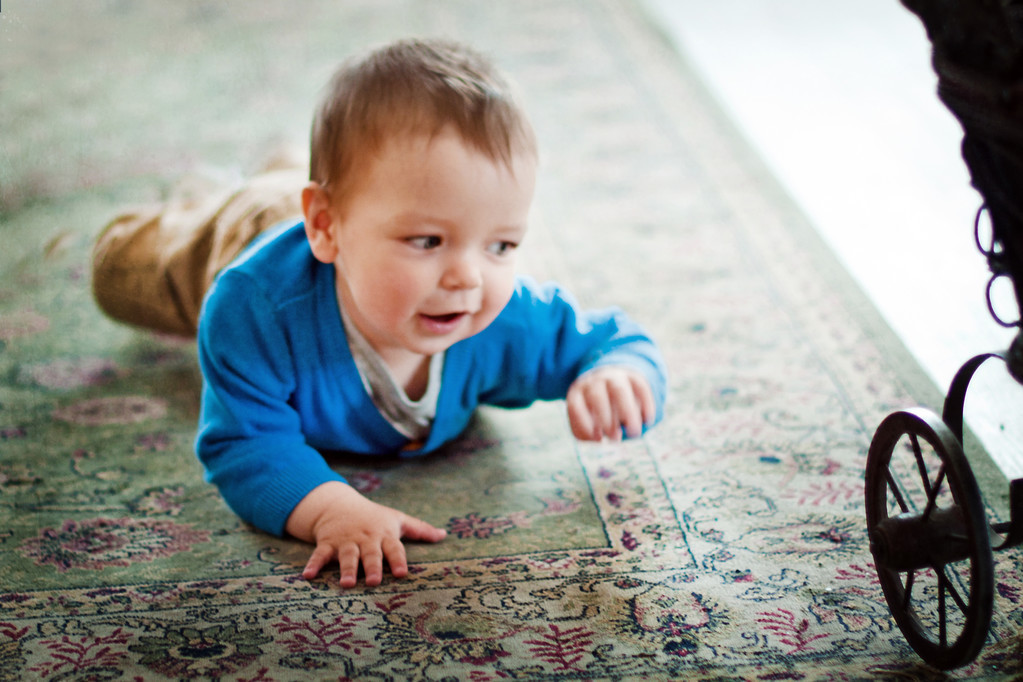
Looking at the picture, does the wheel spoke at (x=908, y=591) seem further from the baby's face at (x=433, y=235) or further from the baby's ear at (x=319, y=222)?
the baby's ear at (x=319, y=222)

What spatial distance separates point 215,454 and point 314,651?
258 millimetres

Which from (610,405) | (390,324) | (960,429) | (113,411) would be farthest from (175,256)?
(960,429)

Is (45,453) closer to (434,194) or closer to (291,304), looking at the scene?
(291,304)

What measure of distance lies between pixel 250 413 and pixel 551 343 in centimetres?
33

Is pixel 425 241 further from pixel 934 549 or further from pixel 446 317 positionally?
pixel 934 549

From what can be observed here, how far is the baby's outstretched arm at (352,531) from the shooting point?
37.2 inches

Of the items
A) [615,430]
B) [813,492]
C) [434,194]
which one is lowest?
[813,492]

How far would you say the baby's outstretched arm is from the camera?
95 centimetres

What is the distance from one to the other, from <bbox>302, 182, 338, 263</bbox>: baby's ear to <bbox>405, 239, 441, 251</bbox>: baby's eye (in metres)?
0.10

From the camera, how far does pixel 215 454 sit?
102cm

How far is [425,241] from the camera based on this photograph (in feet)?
3.01

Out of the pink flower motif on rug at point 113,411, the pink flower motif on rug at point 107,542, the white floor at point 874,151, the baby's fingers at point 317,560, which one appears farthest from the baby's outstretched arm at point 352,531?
the white floor at point 874,151

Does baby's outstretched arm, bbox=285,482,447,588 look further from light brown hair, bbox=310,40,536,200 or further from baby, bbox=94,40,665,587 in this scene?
light brown hair, bbox=310,40,536,200

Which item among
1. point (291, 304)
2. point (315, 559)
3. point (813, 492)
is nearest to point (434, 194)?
point (291, 304)
